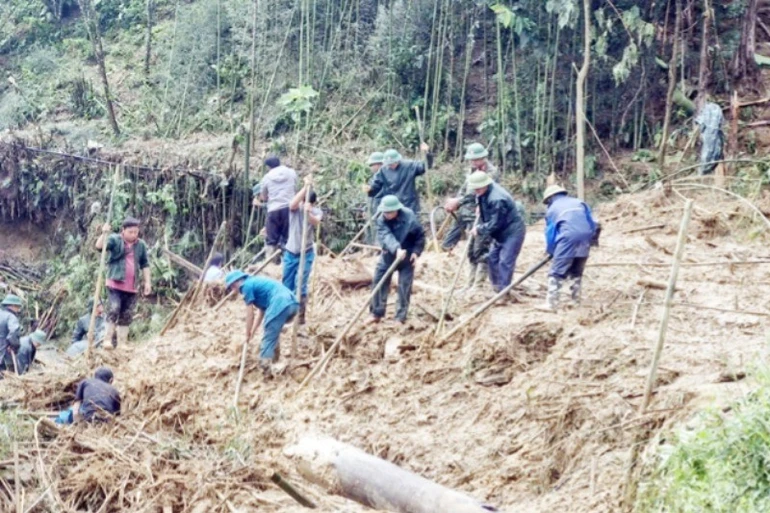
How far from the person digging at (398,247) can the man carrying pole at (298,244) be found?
678 mm

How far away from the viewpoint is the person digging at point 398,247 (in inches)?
404

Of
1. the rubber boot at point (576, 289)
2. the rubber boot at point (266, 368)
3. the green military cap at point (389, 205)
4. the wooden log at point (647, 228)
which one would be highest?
the green military cap at point (389, 205)

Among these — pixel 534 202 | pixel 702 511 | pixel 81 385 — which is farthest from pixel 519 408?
pixel 534 202

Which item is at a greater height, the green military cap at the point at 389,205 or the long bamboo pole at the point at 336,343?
the green military cap at the point at 389,205

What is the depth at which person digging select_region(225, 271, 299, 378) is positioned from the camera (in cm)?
1007

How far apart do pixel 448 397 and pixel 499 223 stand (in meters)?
1.97

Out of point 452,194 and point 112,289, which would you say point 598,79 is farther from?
point 112,289

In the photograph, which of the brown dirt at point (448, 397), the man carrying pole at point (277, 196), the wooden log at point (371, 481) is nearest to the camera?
the wooden log at point (371, 481)

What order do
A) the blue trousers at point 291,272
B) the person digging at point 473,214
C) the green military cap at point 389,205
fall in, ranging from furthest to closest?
the person digging at point 473,214, the blue trousers at point 291,272, the green military cap at point 389,205

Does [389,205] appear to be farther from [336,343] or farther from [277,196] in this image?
[277,196]

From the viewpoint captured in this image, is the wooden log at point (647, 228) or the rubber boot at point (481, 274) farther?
the wooden log at point (647, 228)

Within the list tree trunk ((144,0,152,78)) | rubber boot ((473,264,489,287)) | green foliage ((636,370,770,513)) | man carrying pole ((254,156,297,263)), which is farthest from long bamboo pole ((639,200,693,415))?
tree trunk ((144,0,152,78))

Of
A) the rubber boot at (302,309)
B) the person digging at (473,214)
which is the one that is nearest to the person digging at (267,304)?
the rubber boot at (302,309)

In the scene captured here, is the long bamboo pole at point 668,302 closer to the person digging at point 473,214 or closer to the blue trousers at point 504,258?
the blue trousers at point 504,258
